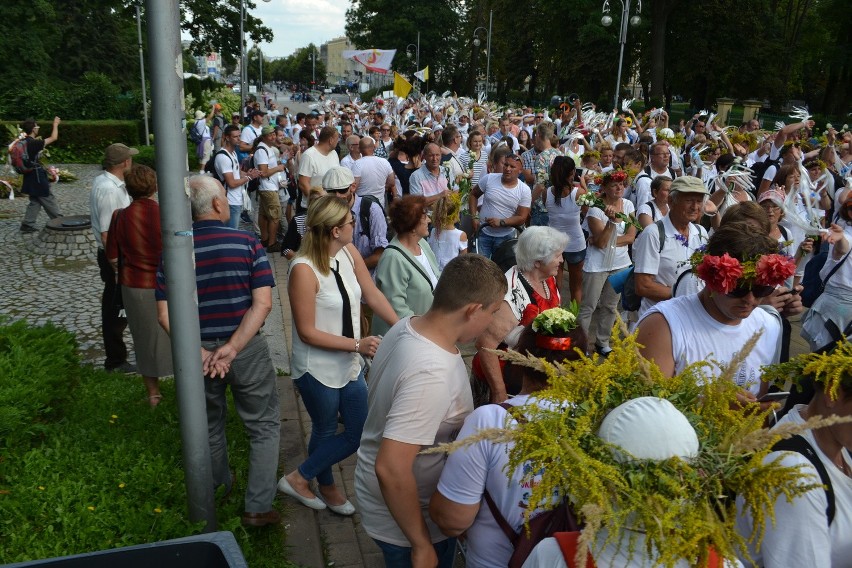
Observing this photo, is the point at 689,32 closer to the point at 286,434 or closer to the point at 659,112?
the point at 659,112

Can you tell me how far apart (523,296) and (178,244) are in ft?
7.20

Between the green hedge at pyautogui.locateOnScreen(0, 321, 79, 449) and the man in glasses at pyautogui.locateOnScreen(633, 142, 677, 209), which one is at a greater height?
the man in glasses at pyautogui.locateOnScreen(633, 142, 677, 209)

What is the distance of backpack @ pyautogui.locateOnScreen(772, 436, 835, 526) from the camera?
2004 millimetres

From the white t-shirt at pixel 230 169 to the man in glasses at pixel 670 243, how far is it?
6257mm

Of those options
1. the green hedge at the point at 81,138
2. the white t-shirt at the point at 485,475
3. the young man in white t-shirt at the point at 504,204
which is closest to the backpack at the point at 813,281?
the young man in white t-shirt at the point at 504,204

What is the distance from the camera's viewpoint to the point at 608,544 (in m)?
1.56

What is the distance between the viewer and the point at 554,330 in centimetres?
283

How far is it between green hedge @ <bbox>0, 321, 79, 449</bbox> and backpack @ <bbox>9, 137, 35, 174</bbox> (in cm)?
718

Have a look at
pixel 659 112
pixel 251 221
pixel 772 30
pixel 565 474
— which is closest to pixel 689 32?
pixel 772 30

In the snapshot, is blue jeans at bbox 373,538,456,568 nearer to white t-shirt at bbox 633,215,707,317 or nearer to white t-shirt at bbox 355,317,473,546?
white t-shirt at bbox 355,317,473,546

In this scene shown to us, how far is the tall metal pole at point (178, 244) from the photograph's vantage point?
251 centimetres

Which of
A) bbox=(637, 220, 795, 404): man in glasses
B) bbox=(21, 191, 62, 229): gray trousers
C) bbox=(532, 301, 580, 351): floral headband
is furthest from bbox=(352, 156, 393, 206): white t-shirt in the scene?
bbox=(21, 191, 62, 229): gray trousers

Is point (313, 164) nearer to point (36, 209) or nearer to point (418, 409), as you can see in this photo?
point (36, 209)

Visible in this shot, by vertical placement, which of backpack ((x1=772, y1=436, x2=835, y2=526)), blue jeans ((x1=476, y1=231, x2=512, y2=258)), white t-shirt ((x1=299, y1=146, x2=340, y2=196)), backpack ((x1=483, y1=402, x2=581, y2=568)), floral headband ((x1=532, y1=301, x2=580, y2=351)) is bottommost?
blue jeans ((x1=476, y1=231, x2=512, y2=258))
